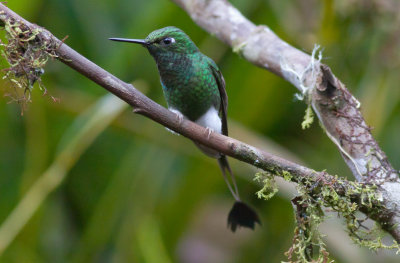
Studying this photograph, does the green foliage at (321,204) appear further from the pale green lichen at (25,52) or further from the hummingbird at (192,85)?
the pale green lichen at (25,52)

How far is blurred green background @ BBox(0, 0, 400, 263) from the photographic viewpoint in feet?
9.47

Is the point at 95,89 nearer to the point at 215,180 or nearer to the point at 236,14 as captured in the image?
the point at 215,180

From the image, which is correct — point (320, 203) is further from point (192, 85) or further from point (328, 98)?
point (192, 85)

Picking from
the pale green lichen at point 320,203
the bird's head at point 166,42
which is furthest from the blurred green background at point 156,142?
the pale green lichen at point 320,203

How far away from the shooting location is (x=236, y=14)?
249 centimetres

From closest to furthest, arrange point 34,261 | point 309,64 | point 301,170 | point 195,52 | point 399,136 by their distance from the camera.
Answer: point 301,170 → point 309,64 → point 195,52 → point 34,261 → point 399,136

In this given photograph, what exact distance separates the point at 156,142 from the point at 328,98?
4.14 ft

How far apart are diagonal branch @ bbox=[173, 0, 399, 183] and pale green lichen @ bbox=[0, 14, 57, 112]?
32.4 inches

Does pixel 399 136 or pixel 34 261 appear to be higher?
pixel 399 136

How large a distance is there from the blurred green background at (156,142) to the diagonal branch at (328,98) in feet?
2.09

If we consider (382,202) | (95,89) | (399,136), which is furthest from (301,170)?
(399,136)

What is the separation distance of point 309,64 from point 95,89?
1663 mm

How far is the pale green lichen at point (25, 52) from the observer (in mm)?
1508

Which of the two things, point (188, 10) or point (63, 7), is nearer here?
point (188, 10)
